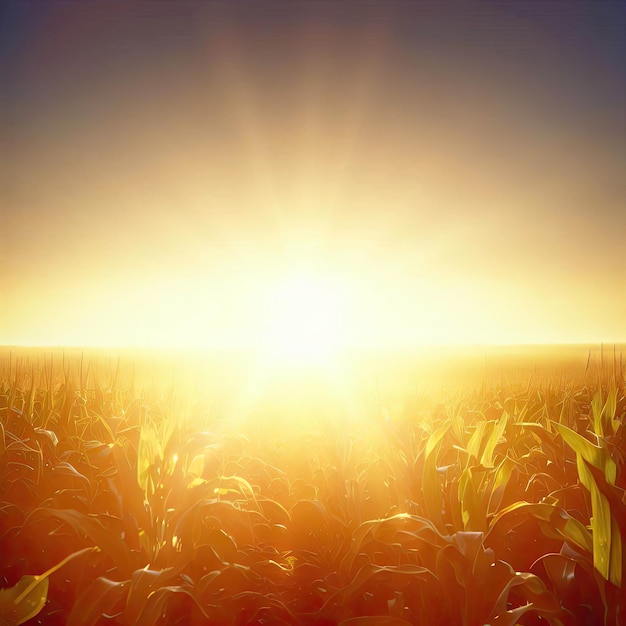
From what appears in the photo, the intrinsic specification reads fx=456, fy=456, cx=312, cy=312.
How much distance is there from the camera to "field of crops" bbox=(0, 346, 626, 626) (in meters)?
1.88

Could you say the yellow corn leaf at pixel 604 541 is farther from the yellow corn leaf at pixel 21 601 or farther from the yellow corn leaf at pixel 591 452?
the yellow corn leaf at pixel 21 601

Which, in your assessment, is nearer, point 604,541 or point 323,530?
point 604,541

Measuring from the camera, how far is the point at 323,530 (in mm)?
3180

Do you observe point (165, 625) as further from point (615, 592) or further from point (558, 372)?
point (558, 372)

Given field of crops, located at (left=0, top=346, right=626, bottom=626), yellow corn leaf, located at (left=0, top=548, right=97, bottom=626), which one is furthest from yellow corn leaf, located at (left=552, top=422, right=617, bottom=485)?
yellow corn leaf, located at (left=0, top=548, right=97, bottom=626)

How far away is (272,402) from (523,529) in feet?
17.5

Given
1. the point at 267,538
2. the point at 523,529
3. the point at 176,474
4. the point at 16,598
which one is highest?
the point at 176,474

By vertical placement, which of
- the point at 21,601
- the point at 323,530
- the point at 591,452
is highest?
the point at 591,452

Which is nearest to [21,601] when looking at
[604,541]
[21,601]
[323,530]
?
[21,601]

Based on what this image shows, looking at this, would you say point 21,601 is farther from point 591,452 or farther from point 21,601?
point 591,452

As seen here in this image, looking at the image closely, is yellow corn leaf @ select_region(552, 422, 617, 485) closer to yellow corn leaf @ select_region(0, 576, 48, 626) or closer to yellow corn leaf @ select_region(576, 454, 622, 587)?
yellow corn leaf @ select_region(576, 454, 622, 587)

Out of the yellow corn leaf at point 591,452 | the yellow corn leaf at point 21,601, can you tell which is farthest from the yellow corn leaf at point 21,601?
the yellow corn leaf at point 591,452

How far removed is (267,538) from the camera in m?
3.12

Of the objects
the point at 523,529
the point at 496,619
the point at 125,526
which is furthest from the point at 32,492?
the point at 523,529
